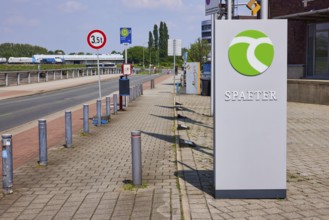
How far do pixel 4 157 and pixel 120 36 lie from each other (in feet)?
45.9

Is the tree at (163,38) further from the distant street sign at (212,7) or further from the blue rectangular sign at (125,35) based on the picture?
the distant street sign at (212,7)

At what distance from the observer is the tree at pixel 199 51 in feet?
152

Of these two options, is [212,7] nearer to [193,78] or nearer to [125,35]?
[125,35]

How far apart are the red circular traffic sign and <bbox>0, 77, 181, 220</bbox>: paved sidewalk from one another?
5080 mm

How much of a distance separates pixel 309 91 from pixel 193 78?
31.9 feet

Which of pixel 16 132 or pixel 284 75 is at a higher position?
pixel 284 75

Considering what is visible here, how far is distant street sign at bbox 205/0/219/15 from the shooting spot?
46.1ft

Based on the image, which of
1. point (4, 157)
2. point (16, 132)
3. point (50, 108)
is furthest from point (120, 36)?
point (4, 157)

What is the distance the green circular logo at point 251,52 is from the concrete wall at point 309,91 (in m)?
15.0

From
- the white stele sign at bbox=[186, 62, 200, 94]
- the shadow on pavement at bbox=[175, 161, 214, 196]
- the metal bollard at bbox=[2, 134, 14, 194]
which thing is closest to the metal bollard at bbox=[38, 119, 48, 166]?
the metal bollard at bbox=[2, 134, 14, 194]

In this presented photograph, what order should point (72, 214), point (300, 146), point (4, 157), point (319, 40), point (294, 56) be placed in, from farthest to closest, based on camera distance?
point (294, 56), point (319, 40), point (300, 146), point (4, 157), point (72, 214)

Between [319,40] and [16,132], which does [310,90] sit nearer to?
[319,40]

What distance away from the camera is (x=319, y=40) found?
2402 centimetres

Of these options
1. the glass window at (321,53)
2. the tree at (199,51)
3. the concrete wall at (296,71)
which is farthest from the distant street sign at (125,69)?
the tree at (199,51)
